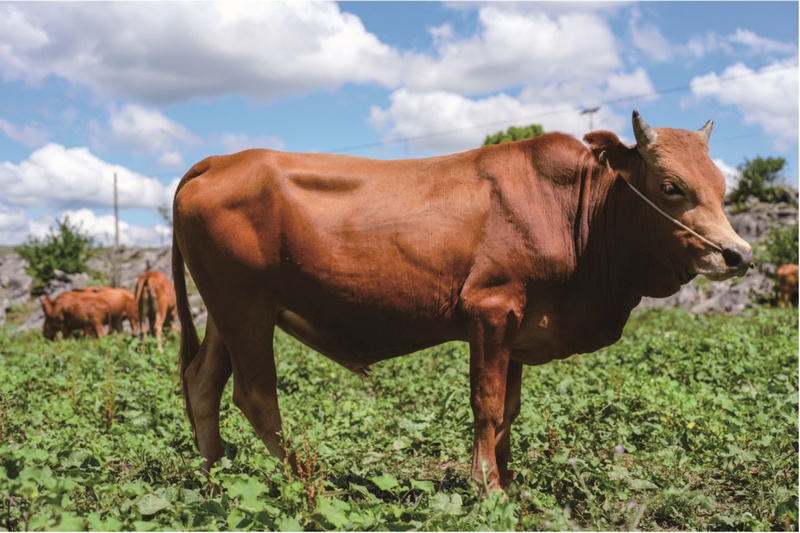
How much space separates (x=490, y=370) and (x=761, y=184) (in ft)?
165

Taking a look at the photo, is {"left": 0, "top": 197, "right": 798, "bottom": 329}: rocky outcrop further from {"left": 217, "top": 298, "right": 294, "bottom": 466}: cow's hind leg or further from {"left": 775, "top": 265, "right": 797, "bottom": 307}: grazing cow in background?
{"left": 217, "top": 298, "right": 294, "bottom": 466}: cow's hind leg

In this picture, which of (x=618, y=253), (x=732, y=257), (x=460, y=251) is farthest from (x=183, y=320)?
(x=732, y=257)

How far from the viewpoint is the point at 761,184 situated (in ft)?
160

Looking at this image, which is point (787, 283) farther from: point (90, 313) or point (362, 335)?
point (362, 335)

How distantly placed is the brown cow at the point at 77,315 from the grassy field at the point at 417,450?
11252 millimetres

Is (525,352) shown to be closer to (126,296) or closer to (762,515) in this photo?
(762,515)

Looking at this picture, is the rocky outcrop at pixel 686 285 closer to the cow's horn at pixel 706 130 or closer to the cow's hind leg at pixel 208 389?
the cow's horn at pixel 706 130

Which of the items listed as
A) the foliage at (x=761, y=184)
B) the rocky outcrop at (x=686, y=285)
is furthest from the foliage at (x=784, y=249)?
the foliage at (x=761, y=184)

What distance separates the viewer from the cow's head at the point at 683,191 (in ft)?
14.4

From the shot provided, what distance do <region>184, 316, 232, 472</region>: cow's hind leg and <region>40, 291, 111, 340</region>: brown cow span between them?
55.1 feet

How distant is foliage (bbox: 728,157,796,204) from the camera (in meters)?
46.8

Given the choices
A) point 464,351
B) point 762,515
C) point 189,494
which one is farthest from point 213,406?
point 464,351

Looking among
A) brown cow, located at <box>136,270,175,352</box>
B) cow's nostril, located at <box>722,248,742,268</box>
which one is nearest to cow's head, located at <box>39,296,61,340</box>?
brown cow, located at <box>136,270,175,352</box>

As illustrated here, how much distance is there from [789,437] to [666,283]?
173 centimetres
